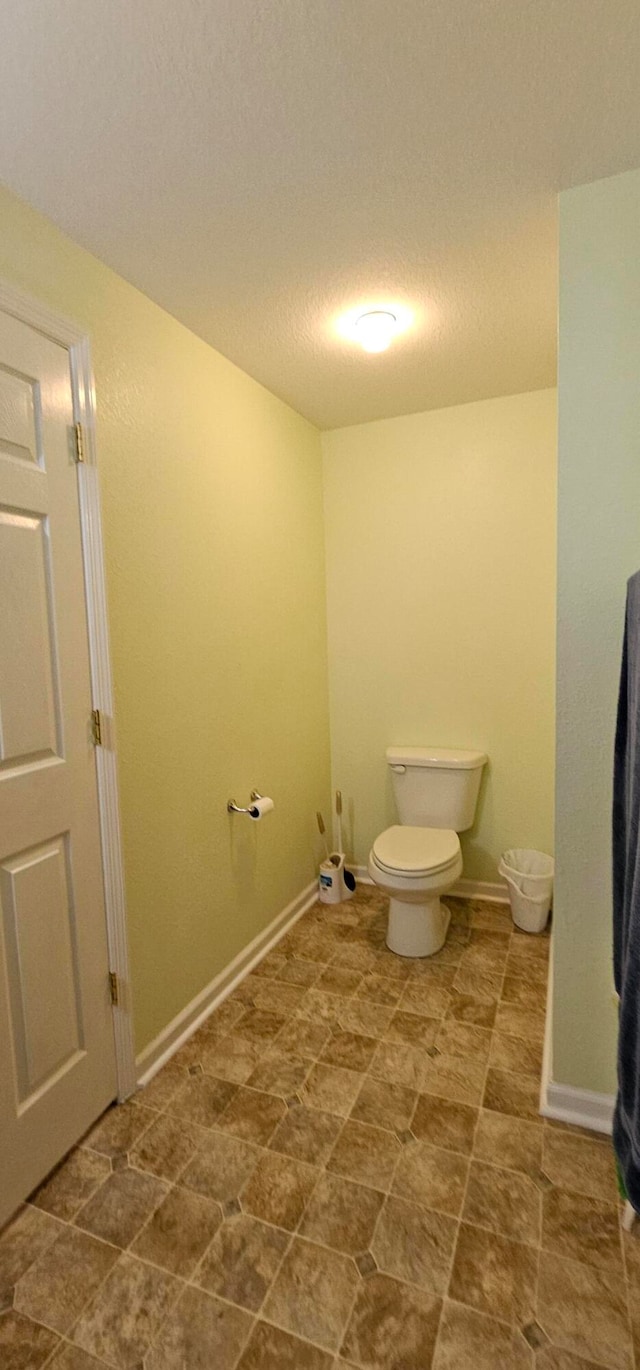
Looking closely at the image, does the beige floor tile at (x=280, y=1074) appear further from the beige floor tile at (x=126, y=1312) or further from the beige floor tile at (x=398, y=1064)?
the beige floor tile at (x=126, y=1312)

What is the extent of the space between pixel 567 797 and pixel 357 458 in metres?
1.98

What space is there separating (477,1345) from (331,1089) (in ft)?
2.17

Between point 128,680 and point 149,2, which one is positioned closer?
point 149,2

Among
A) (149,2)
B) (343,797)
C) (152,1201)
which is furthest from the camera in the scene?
(343,797)

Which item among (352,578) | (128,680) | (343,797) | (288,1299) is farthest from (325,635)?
(288,1299)

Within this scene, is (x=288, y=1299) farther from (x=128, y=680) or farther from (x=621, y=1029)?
(x=128, y=680)

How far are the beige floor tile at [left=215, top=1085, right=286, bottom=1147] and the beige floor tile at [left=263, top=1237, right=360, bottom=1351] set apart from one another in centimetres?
30

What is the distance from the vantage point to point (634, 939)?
954 millimetres

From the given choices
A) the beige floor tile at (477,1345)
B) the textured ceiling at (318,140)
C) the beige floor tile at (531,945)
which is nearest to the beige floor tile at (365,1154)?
the beige floor tile at (477,1345)

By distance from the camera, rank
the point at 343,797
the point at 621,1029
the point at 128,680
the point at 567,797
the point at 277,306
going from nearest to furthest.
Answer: the point at 621,1029, the point at 567,797, the point at 128,680, the point at 277,306, the point at 343,797

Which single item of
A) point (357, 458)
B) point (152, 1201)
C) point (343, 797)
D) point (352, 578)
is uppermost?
point (357, 458)

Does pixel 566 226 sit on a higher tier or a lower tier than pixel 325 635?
Result: higher

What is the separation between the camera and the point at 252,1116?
1.56 m

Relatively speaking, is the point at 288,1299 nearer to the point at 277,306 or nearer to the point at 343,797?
the point at 343,797
